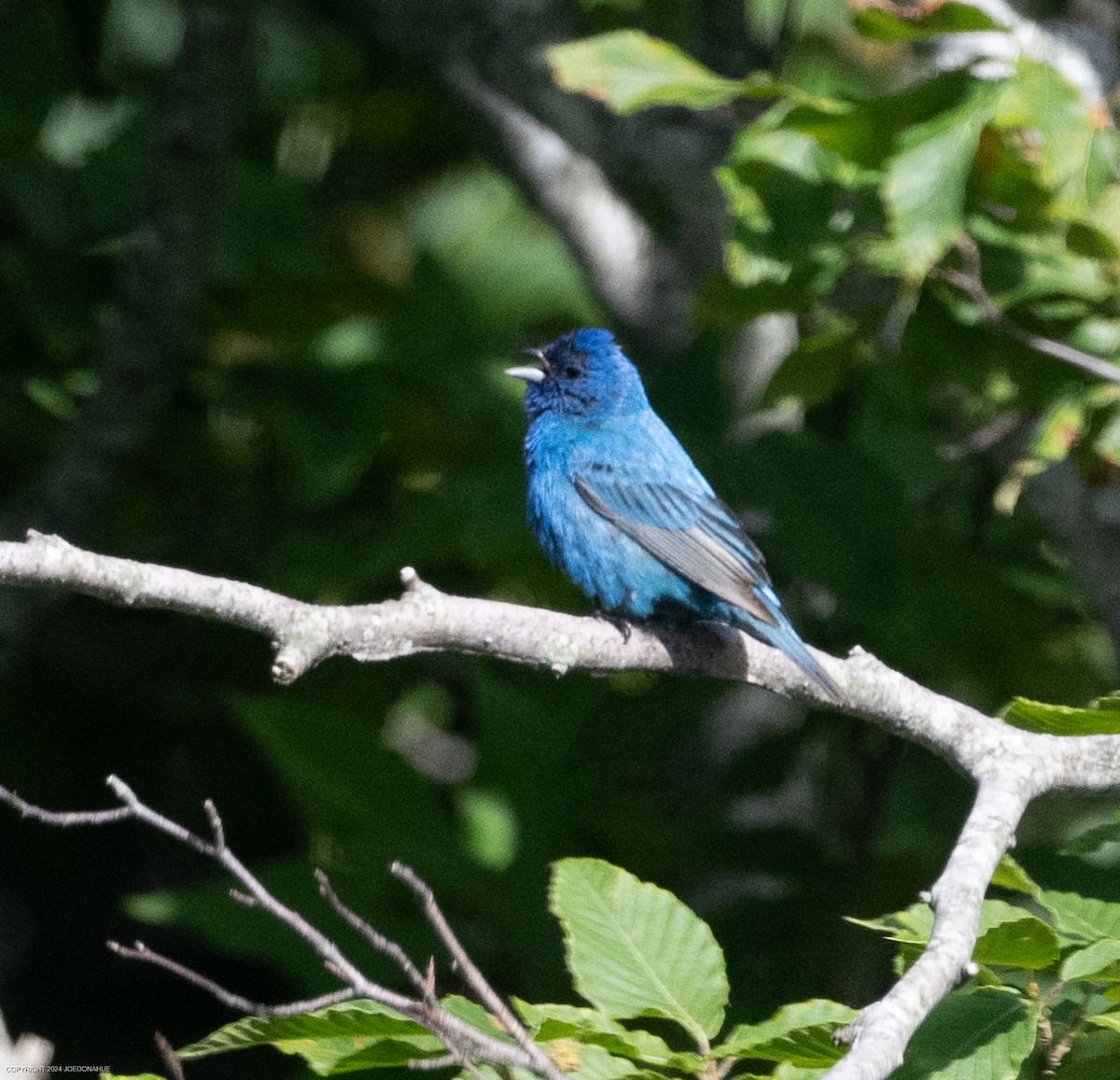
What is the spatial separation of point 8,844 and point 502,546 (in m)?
2.73

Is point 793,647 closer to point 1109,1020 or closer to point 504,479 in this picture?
point 504,479

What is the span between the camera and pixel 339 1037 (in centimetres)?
244

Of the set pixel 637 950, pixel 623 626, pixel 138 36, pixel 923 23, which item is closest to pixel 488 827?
pixel 623 626

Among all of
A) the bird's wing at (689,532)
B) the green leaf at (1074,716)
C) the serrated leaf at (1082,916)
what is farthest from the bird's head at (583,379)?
the serrated leaf at (1082,916)

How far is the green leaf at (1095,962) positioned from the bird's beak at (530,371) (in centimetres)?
322

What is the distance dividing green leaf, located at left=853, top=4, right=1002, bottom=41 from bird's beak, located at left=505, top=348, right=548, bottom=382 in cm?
171

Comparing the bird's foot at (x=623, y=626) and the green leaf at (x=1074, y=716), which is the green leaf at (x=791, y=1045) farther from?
the bird's foot at (x=623, y=626)

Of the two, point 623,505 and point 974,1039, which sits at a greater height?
point 974,1039

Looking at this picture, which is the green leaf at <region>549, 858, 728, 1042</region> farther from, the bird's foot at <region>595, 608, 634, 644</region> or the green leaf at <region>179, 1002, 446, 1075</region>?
the bird's foot at <region>595, 608, 634, 644</region>

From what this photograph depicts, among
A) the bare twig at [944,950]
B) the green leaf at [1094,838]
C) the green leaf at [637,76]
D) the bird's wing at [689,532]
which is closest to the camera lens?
the bare twig at [944,950]

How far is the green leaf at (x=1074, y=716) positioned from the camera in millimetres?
2826

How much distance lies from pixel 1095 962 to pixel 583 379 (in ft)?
10.7

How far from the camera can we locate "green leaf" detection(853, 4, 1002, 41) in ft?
12.4

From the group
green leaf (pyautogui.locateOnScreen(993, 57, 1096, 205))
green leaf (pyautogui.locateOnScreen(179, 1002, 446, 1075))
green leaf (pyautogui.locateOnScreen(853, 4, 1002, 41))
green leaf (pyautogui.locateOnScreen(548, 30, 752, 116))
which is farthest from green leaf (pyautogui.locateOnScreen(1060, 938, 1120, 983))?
green leaf (pyautogui.locateOnScreen(548, 30, 752, 116))
